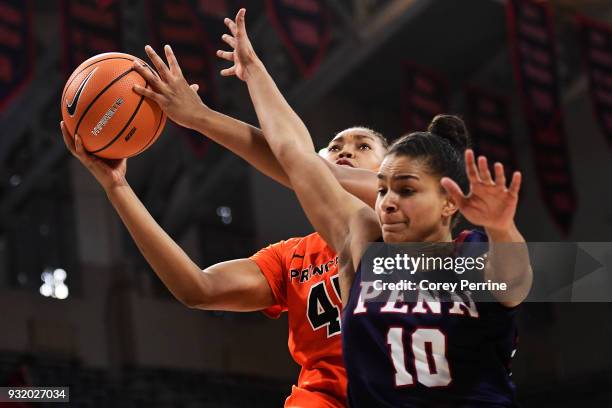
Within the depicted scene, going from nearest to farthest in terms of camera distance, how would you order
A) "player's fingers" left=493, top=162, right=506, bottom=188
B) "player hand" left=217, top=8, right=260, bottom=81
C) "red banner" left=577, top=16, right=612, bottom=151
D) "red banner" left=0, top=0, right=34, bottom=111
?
"player's fingers" left=493, top=162, right=506, bottom=188
"player hand" left=217, top=8, right=260, bottom=81
"red banner" left=0, top=0, right=34, bottom=111
"red banner" left=577, top=16, right=612, bottom=151

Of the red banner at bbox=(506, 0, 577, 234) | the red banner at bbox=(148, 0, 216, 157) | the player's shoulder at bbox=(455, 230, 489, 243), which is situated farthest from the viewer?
the red banner at bbox=(506, 0, 577, 234)

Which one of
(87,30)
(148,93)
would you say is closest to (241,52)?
(148,93)

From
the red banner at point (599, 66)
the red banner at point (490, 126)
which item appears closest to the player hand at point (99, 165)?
the red banner at point (490, 126)

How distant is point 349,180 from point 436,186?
66 cm

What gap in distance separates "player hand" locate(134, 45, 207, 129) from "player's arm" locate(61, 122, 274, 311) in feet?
0.92

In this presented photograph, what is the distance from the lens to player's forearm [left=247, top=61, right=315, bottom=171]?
8.85 ft

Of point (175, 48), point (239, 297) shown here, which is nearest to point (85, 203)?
point (175, 48)

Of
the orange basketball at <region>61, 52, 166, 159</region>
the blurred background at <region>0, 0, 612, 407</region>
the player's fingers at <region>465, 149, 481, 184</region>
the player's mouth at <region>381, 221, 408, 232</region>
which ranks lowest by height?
the player's mouth at <region>381, 221, 408, 232</region>

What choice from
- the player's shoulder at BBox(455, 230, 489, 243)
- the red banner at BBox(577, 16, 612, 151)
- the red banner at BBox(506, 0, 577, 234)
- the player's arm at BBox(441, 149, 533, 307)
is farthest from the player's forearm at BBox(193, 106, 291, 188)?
the red banner at BBox(577, 16, 612, 151)

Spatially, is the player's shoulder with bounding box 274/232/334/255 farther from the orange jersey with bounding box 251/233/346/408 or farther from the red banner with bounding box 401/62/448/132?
the red banner with bounding box 401/62/448/132

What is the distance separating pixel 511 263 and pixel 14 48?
7.27 meters

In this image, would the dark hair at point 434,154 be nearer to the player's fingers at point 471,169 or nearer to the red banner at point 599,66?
the player's fingers at point 471,169

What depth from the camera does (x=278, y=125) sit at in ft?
9.07

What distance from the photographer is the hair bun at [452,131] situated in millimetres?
3141
